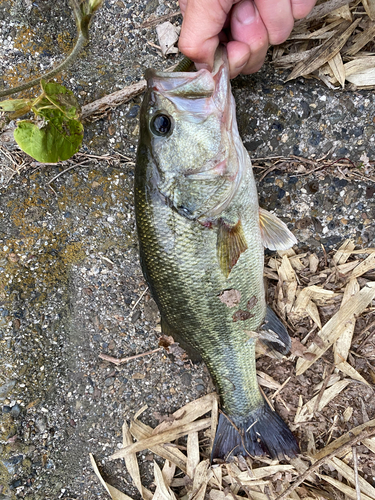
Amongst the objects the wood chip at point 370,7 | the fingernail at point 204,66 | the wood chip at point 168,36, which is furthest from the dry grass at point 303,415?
the wood chip at point 168,36

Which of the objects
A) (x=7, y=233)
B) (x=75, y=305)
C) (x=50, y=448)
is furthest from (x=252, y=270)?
(x=50, y=448)

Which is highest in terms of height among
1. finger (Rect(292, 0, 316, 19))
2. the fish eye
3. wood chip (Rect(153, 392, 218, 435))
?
finger (Rect(292, 0, 316, 19))

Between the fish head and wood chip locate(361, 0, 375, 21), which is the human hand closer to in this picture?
the fish head

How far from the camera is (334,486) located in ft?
8.20

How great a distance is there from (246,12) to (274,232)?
4.21 feet

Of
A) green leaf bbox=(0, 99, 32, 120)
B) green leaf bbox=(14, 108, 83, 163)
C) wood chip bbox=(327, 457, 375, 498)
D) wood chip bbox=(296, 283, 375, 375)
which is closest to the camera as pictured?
green leaf bbox=(0, 99, 32, 120)

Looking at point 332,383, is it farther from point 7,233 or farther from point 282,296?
point 7,233

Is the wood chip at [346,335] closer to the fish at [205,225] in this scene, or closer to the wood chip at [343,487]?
the fish at [205,225]

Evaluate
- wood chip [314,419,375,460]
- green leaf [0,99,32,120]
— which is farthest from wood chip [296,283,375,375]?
green leaf [0,99,32,120]

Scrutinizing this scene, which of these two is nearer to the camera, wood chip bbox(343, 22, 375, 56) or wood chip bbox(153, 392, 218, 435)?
wood chip bbox(343, 22, 375, 56)

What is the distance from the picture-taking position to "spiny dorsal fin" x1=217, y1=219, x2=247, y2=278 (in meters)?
Answer: 2.13

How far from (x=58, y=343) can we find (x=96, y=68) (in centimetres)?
208

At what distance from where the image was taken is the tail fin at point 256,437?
249 centimetres

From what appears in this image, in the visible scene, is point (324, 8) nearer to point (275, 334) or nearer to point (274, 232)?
point (274, 232)
